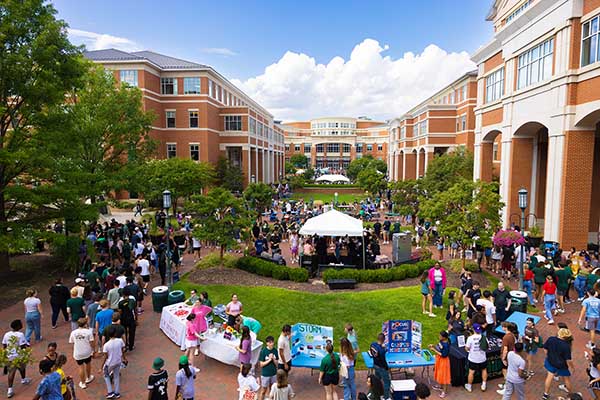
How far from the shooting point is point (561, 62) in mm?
18312

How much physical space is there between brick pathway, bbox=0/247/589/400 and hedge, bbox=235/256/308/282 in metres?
5.55

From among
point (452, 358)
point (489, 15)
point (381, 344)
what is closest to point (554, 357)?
point (452, 358)

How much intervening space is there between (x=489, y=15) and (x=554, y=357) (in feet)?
123

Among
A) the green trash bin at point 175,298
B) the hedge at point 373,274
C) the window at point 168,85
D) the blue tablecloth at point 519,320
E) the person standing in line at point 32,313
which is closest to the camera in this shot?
the blue tablecloth at point 519,320

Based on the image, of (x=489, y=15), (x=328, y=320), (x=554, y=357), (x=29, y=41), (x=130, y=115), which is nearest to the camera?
(x=554, y=357)

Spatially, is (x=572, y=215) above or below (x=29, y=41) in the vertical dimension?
below

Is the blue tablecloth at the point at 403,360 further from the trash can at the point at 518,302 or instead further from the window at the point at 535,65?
the window at the point at 535,65

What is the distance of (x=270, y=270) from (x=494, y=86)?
832 inches

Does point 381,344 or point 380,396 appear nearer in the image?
point 380,396

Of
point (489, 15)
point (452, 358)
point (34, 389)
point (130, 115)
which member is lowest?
point (34, 389)

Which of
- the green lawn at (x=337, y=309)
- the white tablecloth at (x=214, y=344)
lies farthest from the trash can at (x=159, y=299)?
the white tablecloth at (x=214, y=344)

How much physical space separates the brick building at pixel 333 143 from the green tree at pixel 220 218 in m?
116

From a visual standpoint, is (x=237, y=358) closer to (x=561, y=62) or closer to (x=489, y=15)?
(x=561, y=62)

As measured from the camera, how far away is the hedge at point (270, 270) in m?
15.9
